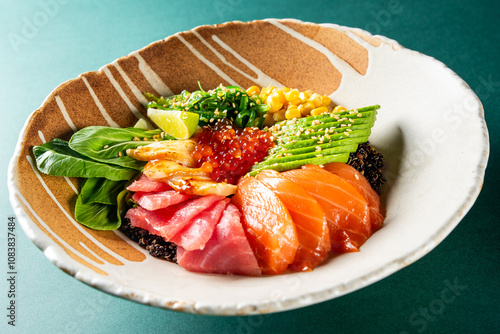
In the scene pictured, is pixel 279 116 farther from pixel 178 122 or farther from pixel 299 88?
pixel 178 122

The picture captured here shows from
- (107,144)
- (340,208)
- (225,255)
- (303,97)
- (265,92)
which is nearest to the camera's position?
(225,255)

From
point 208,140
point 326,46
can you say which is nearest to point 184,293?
point 208,140

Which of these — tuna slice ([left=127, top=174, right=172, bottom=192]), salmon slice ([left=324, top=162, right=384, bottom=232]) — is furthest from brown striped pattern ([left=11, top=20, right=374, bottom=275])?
salmon slice ([left=324, top=162, right=384, bottom=232])

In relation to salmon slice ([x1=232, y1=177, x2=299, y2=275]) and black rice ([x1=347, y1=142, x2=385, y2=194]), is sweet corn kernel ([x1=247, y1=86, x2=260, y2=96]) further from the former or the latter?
salmon slice ([x1=232, y1=177, x2=299, y2=275])

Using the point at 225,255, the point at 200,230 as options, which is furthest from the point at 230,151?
the point at 225,255

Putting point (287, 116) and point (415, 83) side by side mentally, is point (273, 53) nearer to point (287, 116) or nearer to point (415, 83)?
point (287, 116)
